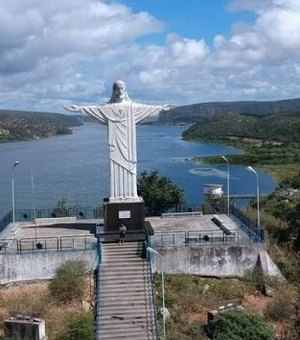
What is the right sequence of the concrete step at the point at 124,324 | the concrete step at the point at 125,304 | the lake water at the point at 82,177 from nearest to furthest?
the concrete step at the point at 124,324
the concrete step at the point at 125,304
the lake water at the point at 82,177

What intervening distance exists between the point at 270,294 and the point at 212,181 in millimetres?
54339

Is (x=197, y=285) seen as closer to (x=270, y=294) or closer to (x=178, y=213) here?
(x=270, y=294)

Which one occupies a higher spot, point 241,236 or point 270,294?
point 241,236

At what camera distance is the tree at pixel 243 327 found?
58.4 feet

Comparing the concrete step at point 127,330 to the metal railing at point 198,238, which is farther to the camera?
the metal railing at point 198,238

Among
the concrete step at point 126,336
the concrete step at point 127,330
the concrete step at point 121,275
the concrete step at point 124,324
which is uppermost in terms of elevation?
the concrete step at point 121,275

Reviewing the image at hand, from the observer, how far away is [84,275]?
22.5 metres

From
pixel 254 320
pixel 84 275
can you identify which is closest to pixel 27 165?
pixel 84 275

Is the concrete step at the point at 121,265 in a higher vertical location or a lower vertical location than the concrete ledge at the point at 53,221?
lower

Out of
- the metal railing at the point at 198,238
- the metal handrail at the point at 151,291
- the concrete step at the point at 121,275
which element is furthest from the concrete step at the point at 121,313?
the metal railing at the point at 198,238

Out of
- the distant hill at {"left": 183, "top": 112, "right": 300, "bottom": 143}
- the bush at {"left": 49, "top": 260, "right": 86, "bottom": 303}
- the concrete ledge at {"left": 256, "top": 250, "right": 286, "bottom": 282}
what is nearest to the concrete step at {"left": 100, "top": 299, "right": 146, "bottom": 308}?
the bush at {"left": 49, "top": 260, "right": 86, "bottom": 303}

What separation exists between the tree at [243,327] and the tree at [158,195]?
16872 millimetres

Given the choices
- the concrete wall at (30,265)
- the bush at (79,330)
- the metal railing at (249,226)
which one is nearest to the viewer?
the bush at (79,330)

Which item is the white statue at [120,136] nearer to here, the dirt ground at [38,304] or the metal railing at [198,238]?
the metal railing at [198,238]
